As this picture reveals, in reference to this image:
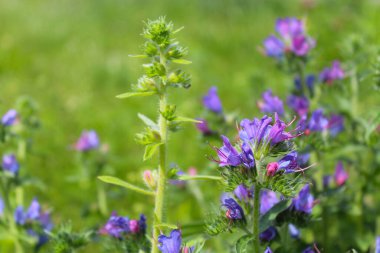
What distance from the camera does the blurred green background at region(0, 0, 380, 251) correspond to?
3.67 meters

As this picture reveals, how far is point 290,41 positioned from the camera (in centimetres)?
268

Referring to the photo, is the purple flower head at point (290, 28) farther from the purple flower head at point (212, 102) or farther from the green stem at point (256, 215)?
the green stem at point (256, 215)

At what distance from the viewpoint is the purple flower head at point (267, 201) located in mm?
1989

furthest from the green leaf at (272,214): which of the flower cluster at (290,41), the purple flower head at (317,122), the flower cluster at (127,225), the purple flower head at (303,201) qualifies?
the flower cluster at (290,41)

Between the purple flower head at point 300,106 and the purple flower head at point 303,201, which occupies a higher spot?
the purple flower head at point 300,106

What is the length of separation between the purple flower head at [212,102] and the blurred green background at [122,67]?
16.6 inches

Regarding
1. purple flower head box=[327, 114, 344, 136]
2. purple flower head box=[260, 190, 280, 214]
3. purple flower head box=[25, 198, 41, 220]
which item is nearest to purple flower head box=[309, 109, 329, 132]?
purple flower head box=[327, 114, 344, 136]

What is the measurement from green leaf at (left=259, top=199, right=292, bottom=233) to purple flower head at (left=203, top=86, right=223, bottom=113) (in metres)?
0.78

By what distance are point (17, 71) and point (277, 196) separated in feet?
11.9

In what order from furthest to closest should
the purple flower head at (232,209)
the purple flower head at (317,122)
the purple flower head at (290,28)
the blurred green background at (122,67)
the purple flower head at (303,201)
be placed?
the blurred green background at (122,67)
the purple flower head at (290,28)
the purple flower head at (317,122)
the purple flower head at (303,201)
the purple flower head at (232,209)

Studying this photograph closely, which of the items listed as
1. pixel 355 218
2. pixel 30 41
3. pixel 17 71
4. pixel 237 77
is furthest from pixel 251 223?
pixel 30 41

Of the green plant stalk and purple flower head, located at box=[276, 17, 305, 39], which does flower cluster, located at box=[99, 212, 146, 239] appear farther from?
purple flower head, located at box=[276, 17, 305, 39]

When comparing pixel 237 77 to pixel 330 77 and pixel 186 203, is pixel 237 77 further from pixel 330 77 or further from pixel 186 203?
pixel 330 77

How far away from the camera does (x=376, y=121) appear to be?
214 cm
